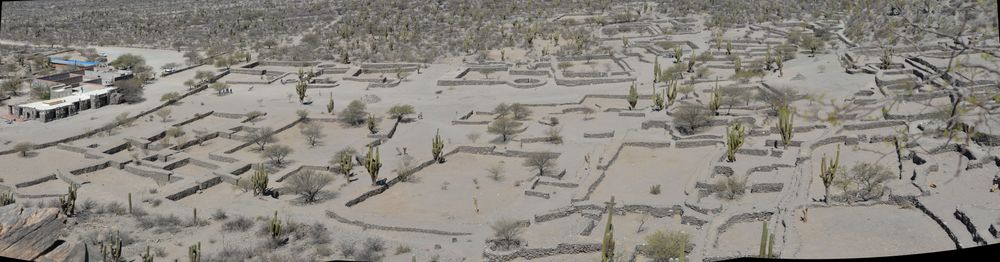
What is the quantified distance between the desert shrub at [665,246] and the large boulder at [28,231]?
36.2 ft

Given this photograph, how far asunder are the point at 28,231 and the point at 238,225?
4400 millimetres

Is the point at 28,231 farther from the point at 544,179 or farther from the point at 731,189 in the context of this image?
the point at 731,189

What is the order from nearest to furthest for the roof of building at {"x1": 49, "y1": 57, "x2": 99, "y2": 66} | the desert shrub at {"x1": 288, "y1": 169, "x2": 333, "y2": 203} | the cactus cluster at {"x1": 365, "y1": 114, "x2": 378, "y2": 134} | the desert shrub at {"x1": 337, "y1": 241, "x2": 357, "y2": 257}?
the desert shrub at {"x1": 337, "y1": 241, "x2": 357, "y2": 257} < the desert shrub at {"x1": 288, "y1": 169, "x2": 333, "y2": 203} < the cactus cluster at {"x1": 365, "y1": 114, "x2": 378, "y2": 134} < the roof of building at {"x1": 49, "y1": 57, "x2": 99, "y2": 66}

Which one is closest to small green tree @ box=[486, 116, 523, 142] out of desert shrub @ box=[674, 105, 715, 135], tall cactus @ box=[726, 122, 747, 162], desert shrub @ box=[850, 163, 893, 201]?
desert shrub @ box=[674, 105, 715, 135]

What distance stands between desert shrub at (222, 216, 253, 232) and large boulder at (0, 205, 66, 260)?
132 inches

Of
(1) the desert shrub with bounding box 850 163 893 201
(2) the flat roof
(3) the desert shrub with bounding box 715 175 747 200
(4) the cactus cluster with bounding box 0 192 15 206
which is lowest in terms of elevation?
(4) the cactus cluster with bounding box 0 192 15 206

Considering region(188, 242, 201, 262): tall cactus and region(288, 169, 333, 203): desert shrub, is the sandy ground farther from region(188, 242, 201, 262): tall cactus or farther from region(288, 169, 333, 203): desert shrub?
region(188, 242, 201, 262): tall cactus

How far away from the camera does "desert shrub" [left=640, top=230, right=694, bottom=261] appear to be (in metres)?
14.9

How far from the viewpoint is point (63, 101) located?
3266 centimetres

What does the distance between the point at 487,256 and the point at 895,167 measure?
1226 cm

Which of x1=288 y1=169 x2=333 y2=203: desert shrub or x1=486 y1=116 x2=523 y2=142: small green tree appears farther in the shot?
x1=486 y1=116 x2=523 y2=142: small green tree

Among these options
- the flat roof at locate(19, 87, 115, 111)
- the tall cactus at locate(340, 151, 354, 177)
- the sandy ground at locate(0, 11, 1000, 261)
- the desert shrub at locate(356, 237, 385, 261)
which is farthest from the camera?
the flat roof at locate(19, 87, 115, 111)

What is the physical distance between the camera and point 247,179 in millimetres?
22438

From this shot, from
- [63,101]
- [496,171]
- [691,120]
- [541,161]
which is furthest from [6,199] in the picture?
[691,120]
